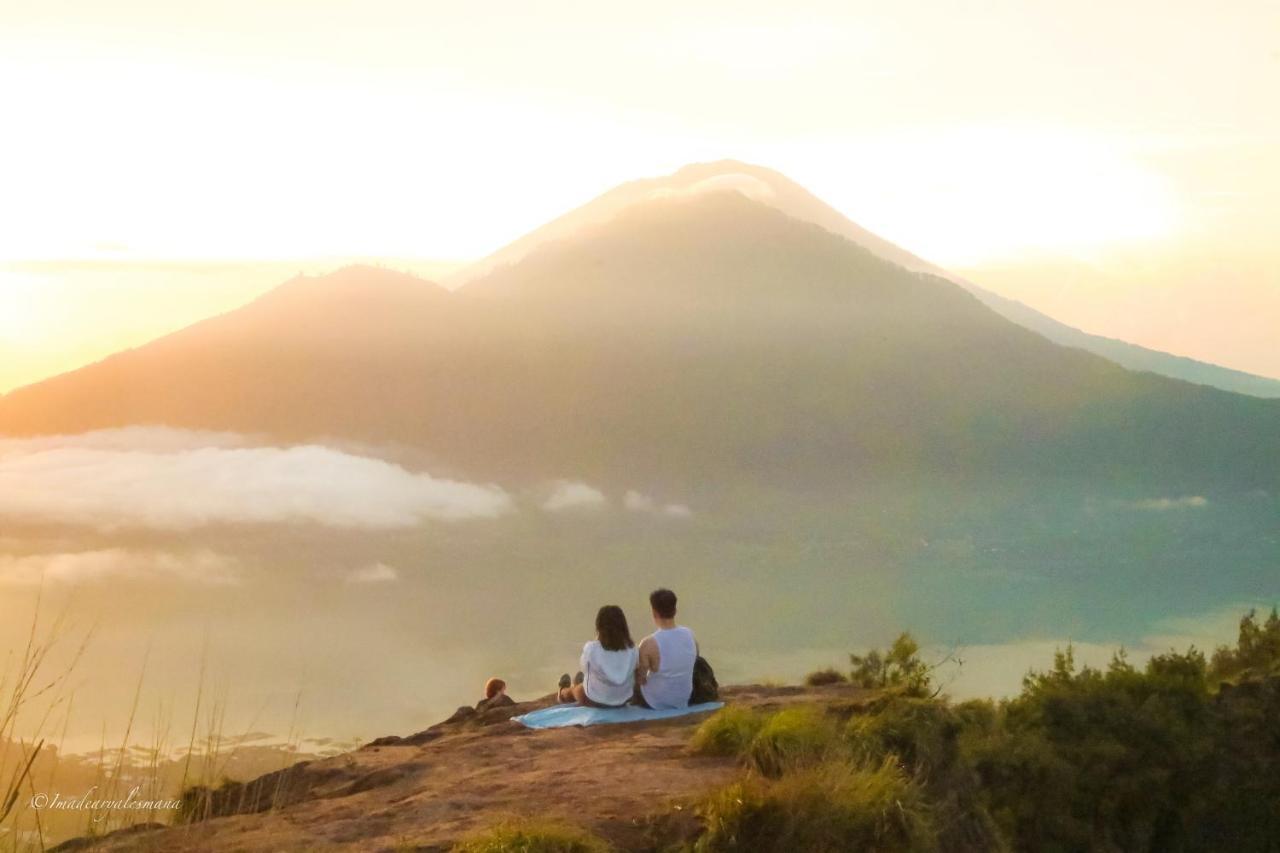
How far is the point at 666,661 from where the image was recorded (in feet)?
35.5

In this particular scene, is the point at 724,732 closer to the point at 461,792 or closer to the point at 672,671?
the point at 672,671

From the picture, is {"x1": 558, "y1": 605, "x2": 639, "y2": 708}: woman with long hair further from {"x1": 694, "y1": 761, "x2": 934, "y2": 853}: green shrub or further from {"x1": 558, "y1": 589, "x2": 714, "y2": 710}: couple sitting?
{"x1": 694, "y1": 761, "x2": 934, "y2": 853}: green shrub

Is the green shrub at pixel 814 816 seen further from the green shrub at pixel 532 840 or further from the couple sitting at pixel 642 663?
the couple sitting at pixel 642 663

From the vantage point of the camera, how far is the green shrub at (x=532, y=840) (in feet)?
20.8

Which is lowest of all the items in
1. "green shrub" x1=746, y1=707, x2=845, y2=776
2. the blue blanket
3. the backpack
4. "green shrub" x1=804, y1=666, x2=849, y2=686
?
"green shrub" x1=804, y1=666, x2=849, y2=686

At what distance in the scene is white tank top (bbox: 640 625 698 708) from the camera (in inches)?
423

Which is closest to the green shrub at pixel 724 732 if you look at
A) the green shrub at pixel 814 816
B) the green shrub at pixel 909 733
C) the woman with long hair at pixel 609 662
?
the green shrub at pixel 909 733

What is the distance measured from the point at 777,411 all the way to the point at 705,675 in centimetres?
13077

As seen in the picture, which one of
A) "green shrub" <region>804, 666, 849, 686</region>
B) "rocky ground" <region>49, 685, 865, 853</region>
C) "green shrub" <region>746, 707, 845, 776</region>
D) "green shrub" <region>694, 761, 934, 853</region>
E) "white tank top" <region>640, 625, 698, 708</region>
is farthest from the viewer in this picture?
"green shrub" <region>804, 666, 849, 686</region>

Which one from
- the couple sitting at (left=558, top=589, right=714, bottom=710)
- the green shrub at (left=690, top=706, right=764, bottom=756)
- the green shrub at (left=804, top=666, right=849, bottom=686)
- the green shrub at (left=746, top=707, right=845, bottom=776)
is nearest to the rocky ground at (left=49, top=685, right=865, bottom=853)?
the green shrub at (left=690, top=706, right=764, bottom=756)

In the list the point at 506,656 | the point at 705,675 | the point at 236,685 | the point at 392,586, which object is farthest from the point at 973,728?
the point at 392,586

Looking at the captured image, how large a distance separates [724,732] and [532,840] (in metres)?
2.86

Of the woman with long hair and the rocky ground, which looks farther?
the woman with long hair

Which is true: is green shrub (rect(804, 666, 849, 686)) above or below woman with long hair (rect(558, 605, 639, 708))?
below
